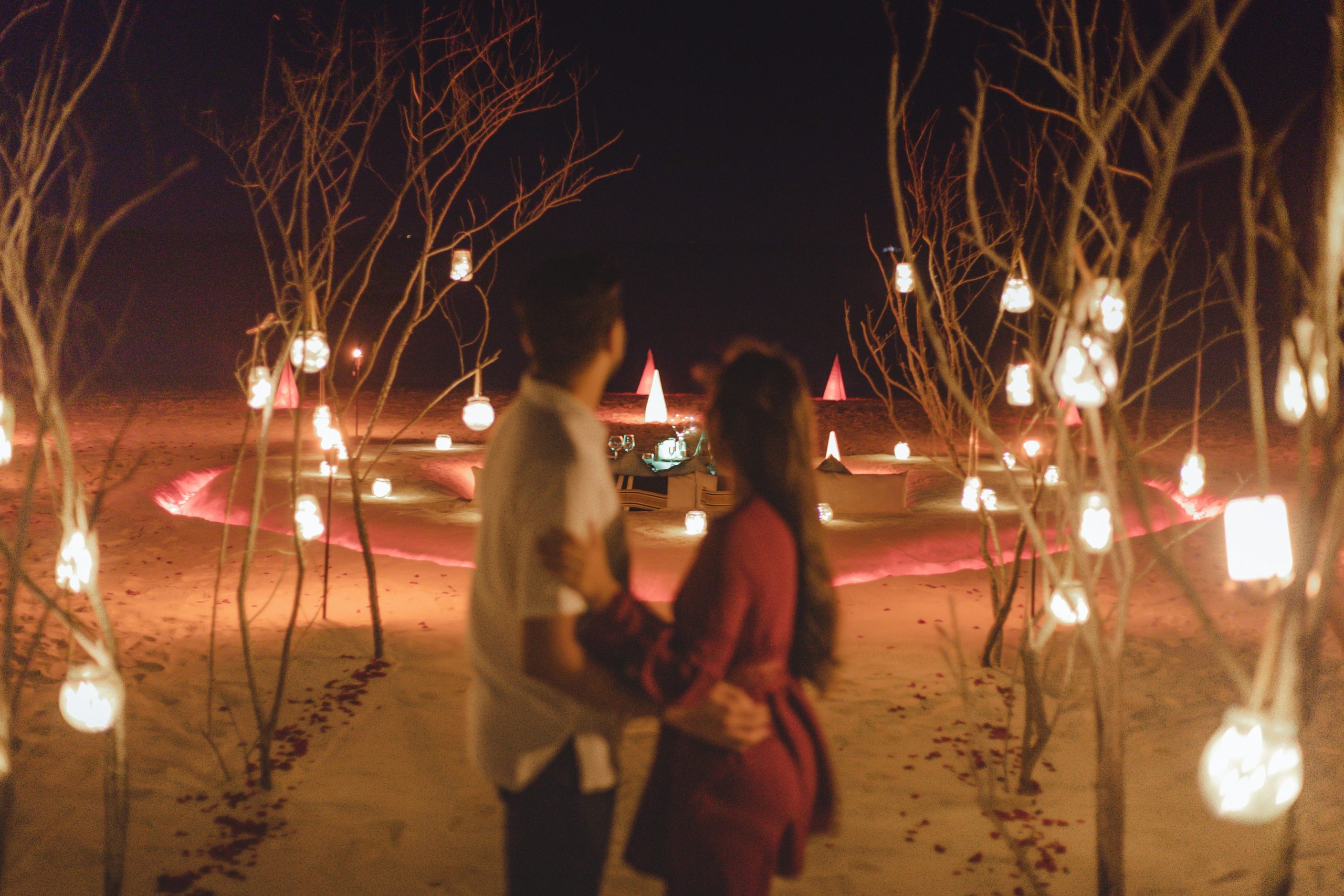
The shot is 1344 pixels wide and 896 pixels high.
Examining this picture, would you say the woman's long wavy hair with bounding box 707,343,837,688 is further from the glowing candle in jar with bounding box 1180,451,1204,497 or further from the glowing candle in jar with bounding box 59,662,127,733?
the glowing candle in jar with bounding box 1180,451,1204,497

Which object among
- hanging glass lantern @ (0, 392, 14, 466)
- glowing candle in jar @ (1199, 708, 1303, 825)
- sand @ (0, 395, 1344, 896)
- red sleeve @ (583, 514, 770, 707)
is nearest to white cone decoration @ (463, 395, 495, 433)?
sand @ (0, 395, 1344, 896)

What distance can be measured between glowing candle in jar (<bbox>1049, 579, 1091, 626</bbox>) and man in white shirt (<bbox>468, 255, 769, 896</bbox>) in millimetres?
910

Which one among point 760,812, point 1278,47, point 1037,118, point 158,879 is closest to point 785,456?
point 760,812

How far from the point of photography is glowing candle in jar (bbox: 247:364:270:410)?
3.14 meters

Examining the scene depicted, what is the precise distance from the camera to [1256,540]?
2180mm

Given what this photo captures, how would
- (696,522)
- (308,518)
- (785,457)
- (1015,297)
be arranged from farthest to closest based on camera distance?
(696,522) → (308,518) → (1015,297) → (785,457)

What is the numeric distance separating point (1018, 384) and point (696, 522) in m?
3.67

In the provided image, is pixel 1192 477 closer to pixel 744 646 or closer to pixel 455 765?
pixel 455 765

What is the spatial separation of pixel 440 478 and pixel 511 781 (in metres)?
8.51

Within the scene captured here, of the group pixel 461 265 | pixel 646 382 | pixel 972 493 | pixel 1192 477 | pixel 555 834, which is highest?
pixel 646 382

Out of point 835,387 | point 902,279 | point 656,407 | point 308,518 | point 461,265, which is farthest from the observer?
point 835,387

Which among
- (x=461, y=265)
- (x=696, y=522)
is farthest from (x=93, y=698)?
(x=696, y=522)

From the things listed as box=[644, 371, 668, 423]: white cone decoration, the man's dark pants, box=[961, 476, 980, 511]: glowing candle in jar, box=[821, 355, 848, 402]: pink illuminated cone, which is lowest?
the man's dark pants

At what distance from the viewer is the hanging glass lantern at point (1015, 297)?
332 cm
